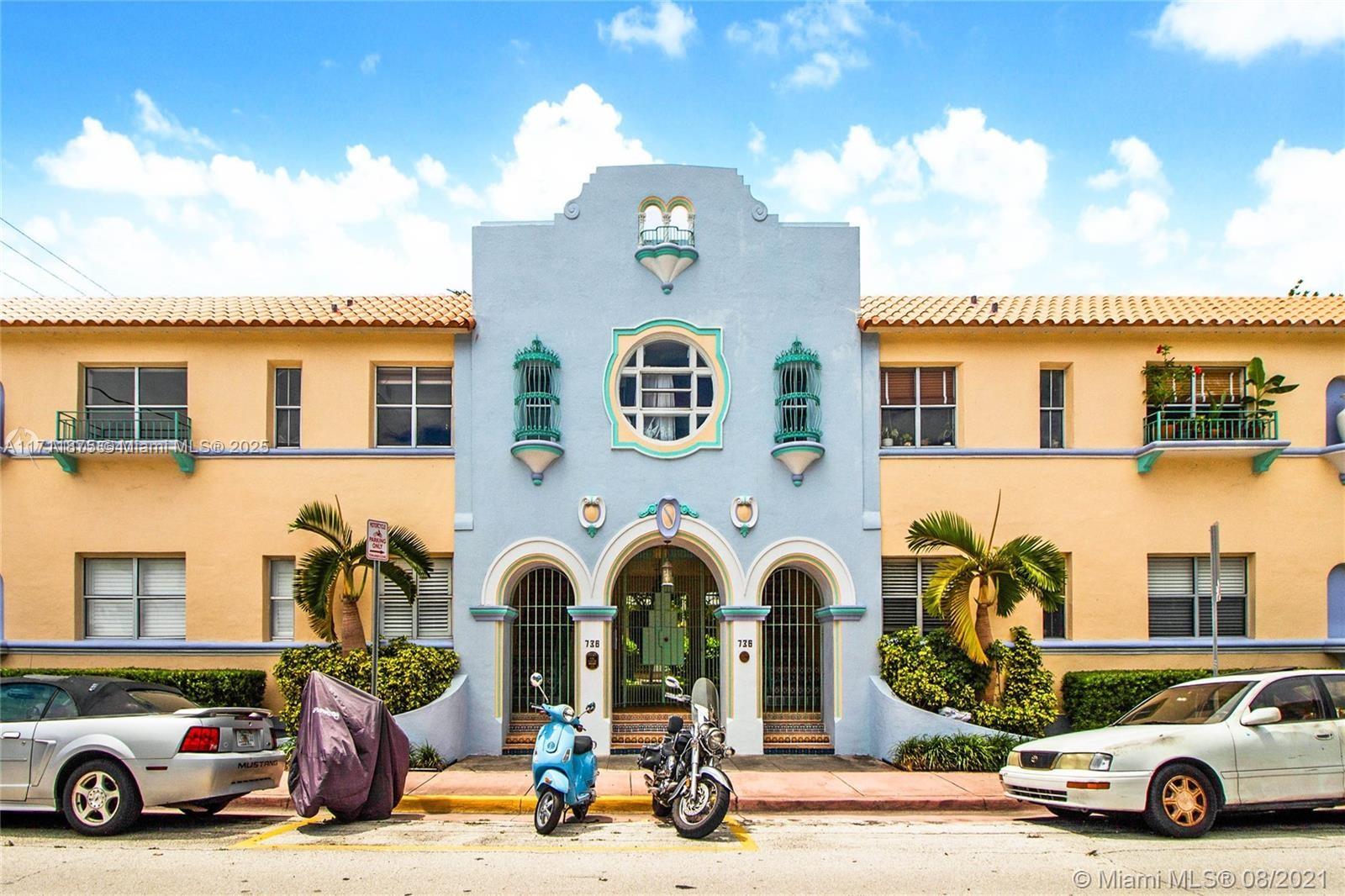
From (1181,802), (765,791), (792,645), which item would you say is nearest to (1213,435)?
(792,645)

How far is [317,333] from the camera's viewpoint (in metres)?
16.8

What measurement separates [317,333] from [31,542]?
521 centimetres

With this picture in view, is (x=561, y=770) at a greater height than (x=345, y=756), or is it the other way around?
(x=345, y=756)

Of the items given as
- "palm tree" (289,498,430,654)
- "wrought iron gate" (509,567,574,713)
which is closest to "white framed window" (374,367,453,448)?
"palm tree" (289,498,430,654)

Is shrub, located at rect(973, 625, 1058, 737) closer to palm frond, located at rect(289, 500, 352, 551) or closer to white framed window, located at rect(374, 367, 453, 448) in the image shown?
white framed window, located at rect(374, 367, 453, 448)

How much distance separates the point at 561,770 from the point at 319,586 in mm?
5963

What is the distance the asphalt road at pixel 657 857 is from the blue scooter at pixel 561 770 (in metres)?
0.22

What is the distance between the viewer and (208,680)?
51.4ft

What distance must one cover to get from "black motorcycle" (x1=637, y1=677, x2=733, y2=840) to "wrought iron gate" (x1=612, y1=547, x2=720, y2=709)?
19.5 feet

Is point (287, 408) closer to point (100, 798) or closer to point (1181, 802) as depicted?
point (100, 798)

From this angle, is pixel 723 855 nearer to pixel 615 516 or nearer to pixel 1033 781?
pixel 1033 781

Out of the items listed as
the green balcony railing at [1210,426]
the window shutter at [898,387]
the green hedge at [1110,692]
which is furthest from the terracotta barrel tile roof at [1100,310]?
the green hedge at [1110,692]

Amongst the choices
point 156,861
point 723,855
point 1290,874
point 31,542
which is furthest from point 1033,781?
point 31,542

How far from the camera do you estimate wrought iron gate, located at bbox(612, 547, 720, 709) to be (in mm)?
17125
